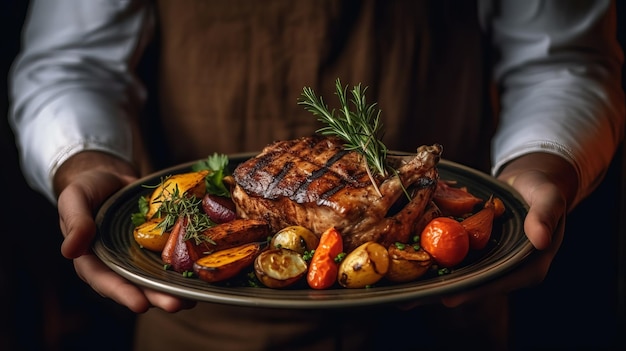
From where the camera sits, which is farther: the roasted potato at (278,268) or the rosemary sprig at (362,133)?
the rosemary sprig at (362,133)

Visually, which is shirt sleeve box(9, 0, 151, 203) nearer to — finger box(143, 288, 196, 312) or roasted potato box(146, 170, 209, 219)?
roasted potato box(146, 170, 209, 219)

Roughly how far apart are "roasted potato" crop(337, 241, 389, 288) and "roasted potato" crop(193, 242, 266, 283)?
20 cm

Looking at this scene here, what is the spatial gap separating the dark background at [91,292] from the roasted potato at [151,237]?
176 centimetres

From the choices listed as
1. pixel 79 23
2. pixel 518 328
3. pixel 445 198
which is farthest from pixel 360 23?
pixel 518 328

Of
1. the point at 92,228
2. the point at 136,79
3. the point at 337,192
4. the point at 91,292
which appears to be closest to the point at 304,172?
the point at 337,192

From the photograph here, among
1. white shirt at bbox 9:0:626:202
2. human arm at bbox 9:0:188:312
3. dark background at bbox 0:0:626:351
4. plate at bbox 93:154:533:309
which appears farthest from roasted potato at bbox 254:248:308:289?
dark background at bbox 0:0:626:351

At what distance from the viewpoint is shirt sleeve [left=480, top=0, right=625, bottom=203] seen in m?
2.09

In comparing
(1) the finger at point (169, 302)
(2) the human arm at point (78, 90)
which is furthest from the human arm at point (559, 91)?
(2) the human arm at point (78, 90)

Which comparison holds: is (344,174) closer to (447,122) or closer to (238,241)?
(238,241)

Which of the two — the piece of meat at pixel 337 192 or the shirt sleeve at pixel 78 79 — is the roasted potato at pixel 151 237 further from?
the shirt sleeve at pixel 78 79

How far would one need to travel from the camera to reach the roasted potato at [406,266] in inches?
53.2

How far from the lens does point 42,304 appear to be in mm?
3158

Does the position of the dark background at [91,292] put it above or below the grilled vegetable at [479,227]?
below

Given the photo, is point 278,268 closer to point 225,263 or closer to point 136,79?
point 225,263
